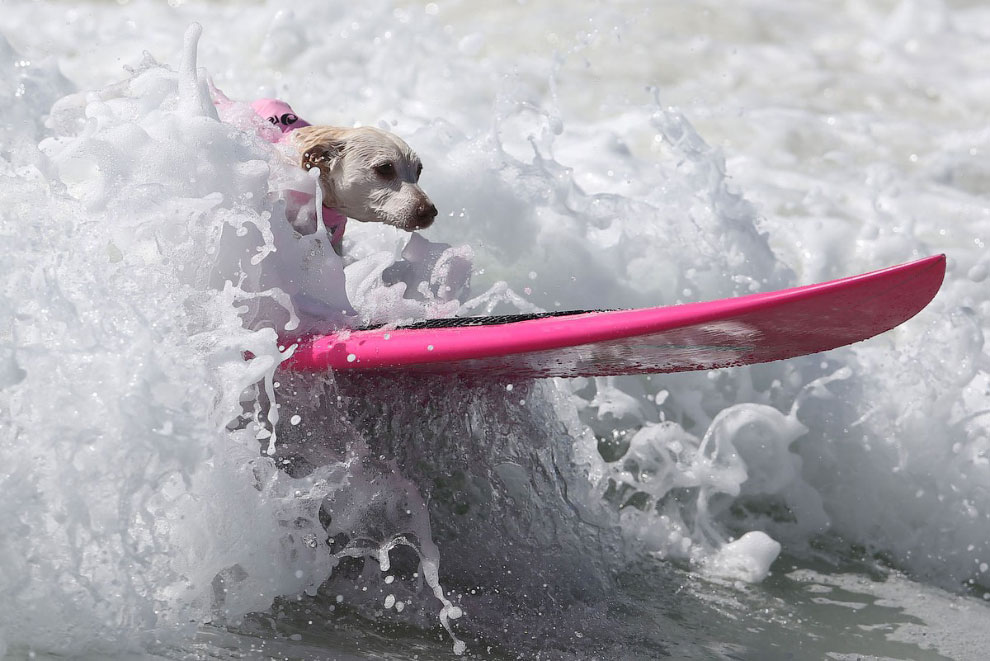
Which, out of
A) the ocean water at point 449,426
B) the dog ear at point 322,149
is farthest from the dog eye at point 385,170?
the ocean water at point 449,426

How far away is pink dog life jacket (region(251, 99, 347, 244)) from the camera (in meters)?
2.64

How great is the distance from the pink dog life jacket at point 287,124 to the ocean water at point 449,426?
9 centimetres

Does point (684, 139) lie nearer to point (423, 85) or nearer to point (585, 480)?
point (585, 480)

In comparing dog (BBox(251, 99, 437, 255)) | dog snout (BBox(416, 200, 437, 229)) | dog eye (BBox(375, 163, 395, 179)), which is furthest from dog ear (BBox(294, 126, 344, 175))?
dog snout (BBox(416, 200, 437, 229))

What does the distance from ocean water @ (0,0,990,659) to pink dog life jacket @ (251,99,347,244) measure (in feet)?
0.31

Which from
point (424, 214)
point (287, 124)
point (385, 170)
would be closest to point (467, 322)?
point (424, 214)

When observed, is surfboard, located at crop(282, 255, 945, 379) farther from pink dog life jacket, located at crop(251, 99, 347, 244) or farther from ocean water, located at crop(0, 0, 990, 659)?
pink dog life jacket, located at crop(251, 99, 347, 244)

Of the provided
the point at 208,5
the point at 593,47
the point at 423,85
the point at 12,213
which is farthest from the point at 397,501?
the point at 208,5

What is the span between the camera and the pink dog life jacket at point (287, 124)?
8.66ft

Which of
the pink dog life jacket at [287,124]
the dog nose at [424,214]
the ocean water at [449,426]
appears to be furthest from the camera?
the pink dog life jacket at [287,124]

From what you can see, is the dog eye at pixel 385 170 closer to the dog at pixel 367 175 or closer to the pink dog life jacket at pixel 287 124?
the dog at pixel 367 175

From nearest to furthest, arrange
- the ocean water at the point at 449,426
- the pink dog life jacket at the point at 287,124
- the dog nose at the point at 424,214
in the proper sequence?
1. the ocean water at the point at 449,426
2. the dog nose at the point at 424,214
3. the pink dog life jacket at the point at 287,124

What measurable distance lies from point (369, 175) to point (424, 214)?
0.16m

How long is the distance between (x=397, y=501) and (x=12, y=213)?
105cm
